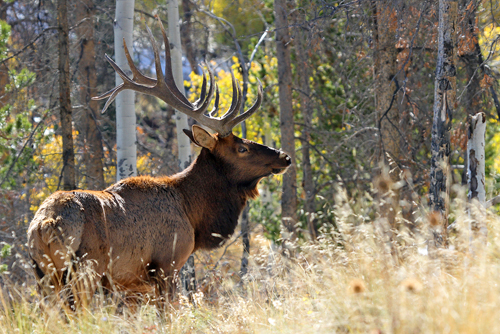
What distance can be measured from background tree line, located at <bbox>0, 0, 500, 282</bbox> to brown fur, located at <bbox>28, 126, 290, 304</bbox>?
923 millimetres

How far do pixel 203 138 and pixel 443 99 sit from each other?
269 centimetres

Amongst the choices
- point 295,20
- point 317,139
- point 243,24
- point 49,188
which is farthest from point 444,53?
point 243,24

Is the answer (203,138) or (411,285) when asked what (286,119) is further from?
(411,285)

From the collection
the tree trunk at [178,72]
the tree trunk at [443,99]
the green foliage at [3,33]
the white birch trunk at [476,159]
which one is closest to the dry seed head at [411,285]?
the tree trunk at [443,99]

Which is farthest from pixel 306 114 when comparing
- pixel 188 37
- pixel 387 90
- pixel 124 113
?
pixel 188 37

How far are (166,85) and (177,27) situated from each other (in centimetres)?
244

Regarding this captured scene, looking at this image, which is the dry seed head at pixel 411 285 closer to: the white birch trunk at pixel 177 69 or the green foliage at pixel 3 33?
the white birch trunk at pixel 177 69

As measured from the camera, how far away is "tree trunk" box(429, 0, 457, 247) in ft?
15.7

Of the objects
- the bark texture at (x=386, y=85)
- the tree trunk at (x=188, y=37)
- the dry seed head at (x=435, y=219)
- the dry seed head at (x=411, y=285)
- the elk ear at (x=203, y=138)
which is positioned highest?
the tree trunk at (x=188, y=37)

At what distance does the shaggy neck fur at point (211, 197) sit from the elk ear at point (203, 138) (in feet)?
0.31

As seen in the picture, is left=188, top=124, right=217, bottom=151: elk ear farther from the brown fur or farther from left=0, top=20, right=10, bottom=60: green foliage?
left=0, top=20, right=10, bottom=60: green foliage

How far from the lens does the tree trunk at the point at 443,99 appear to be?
4.78 m

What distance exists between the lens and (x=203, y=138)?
6008 millimetres

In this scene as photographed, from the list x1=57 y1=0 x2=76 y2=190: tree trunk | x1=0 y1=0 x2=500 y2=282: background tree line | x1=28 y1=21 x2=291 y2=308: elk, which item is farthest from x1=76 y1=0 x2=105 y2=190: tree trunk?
x1=28 y1=21 x2=291 y2=308: elk
